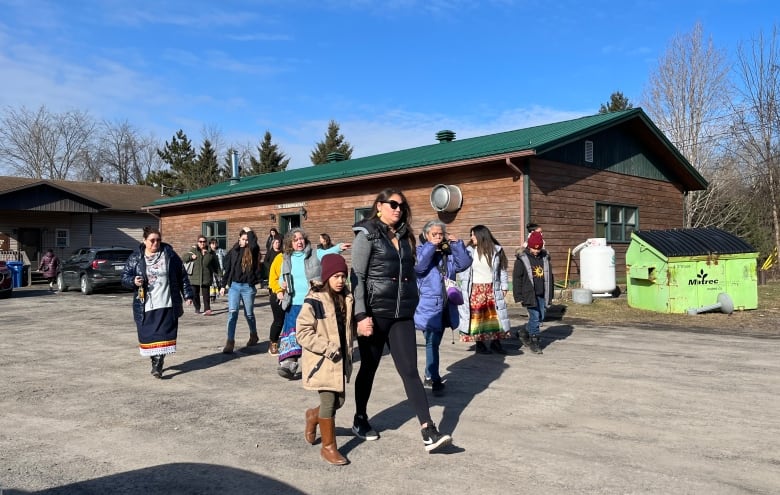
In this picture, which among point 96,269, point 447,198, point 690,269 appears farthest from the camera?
point 96,269

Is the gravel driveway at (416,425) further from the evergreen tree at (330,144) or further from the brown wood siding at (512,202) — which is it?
the evergreen tree at (330,144)

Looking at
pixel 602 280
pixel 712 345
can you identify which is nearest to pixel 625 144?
pixel 602 280

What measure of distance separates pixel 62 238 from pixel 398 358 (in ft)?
104

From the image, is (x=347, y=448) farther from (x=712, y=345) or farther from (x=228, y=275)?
(x=712, y=345)

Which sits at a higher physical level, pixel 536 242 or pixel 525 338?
pixel 536 242

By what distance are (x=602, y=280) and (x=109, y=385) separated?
1188 centimetres

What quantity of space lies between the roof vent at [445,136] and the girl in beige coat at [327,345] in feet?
62.3

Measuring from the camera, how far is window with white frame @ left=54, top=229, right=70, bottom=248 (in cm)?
3042

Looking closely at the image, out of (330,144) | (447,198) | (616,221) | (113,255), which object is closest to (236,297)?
(447,198)

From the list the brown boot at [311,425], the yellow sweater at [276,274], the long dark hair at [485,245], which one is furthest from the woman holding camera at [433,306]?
the yellow sweater at [276,274]

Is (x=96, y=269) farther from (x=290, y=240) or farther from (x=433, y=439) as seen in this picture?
(x=433, y=439)

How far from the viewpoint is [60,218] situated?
100ft

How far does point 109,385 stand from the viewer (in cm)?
636

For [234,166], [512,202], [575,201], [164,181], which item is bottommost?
[512,202]
